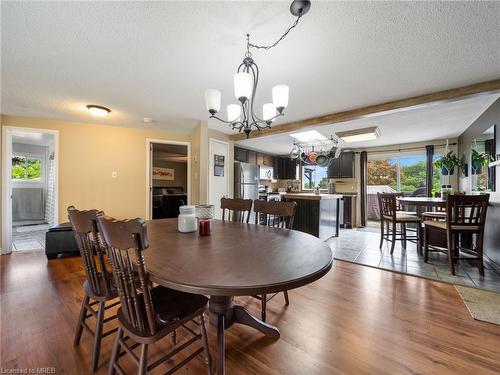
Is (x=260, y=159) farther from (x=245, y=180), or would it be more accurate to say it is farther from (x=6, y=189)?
(x=6, y=189)

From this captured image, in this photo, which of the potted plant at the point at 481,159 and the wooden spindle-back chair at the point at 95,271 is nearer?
the wooden spindle-back chair at the point at 95,271

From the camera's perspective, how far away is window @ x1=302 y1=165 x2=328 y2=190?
21.8 ft

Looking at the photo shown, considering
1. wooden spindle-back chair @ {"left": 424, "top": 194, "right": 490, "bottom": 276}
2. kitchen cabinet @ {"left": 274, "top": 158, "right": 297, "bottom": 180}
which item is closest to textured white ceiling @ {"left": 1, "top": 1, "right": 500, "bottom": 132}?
wooden spindle-back chair @ {"left": 424, "top": 194, "right": 490, "bottom": 276}

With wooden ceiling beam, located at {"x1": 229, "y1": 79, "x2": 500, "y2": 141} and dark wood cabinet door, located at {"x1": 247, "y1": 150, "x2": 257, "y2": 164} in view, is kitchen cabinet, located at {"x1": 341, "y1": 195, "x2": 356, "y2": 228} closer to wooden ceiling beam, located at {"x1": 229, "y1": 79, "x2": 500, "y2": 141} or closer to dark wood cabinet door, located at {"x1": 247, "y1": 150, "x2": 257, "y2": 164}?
dark wood cabinet door, located at {"x1": 247, "y1": 150, "x2": 257, "y2": 164}

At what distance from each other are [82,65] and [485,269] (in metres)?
4.99

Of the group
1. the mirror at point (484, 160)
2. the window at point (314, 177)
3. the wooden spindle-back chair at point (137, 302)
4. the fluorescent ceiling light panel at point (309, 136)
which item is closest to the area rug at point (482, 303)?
the mirror at point (484, 160)

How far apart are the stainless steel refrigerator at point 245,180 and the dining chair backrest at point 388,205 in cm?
268

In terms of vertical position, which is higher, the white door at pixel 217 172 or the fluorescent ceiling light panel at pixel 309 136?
the fluorescent ceiling light panel at pixel 309 136

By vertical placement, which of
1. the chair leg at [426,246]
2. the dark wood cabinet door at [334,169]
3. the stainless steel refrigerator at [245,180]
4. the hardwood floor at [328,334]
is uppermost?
the dark wood cabinet door at [334,169]

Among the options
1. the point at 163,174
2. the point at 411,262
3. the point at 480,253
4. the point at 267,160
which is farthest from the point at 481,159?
the point at 163,174

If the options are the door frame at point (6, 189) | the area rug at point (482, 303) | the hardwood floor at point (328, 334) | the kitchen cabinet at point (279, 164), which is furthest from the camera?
the kitchen cabinet at point (279, 164)

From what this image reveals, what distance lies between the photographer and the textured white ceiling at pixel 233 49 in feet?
4.61

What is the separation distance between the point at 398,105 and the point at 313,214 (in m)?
2.05

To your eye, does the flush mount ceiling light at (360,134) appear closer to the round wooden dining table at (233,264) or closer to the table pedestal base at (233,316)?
the round wooden dining table at (233,264)
